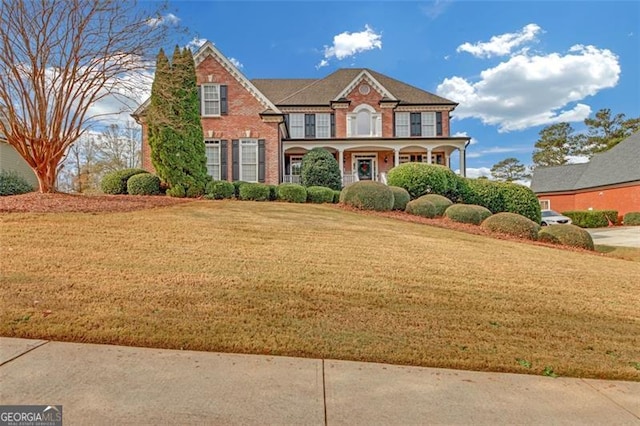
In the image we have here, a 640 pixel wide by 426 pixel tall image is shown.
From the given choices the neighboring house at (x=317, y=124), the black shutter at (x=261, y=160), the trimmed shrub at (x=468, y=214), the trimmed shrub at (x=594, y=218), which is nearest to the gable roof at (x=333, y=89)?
the neighboring house at (x=317, y=124)

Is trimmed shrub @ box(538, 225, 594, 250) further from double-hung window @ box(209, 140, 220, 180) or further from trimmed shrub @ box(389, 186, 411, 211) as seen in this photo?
double-hung window @ box(209, 140, 220, 180)

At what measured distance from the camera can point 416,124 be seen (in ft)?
79.0

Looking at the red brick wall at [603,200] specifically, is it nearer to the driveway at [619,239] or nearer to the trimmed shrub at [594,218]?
the trimmed shrub at [594,218]

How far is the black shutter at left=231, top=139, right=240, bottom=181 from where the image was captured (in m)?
18.6

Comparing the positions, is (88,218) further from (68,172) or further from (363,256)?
(68,172)

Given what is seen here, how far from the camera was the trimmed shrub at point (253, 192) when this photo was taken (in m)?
14.5

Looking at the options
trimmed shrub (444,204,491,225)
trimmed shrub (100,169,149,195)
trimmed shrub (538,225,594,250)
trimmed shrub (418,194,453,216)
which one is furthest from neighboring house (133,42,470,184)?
trimmed shrub (538,225,594,250)

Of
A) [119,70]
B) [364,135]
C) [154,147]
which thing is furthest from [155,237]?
[364,135]

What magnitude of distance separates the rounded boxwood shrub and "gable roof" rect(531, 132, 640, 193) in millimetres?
23865

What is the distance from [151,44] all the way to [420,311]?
36.3 ft

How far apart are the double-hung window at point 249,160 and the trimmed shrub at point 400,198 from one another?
7.44 m

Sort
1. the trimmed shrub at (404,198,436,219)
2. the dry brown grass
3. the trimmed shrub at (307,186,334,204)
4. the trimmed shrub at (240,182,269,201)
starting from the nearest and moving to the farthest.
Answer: the dry brown grass < the trimmed shrub at (404,198,436,219) < the trimmed shrub at (240,182,269,201) < the trimmed shrub at (307,186,334,204)

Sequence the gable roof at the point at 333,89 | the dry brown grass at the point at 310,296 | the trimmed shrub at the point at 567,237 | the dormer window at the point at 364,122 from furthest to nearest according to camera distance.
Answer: the gable roof at the point at 333,89 → the dormer window at the point at 364,122 → the trimmed shrub at the point at 567,237 → the dry brown grass at the point at 310,296

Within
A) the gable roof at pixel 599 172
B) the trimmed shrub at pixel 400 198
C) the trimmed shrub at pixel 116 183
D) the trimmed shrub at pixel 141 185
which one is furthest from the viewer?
the gable roof at pixel 599 172
